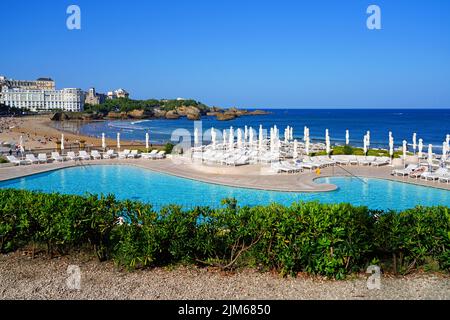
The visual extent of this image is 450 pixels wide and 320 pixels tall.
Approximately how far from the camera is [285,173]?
18078 mm

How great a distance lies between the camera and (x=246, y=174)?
17734 millimetres

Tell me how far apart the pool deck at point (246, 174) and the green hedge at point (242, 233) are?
795cm

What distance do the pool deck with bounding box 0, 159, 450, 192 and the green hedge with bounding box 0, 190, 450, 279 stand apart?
7946 millimetres

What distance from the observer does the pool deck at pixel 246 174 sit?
1534 centimetres

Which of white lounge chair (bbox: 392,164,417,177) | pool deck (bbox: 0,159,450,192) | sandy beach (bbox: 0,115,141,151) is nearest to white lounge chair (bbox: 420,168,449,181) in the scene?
pool deck (bbox: 0,159,450,192)

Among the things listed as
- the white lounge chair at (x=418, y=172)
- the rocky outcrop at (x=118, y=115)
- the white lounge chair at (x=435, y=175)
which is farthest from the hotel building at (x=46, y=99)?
the white lounge chair at (x=435, y=175)

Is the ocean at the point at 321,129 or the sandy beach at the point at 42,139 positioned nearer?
the sandy beach at the point at 42,139

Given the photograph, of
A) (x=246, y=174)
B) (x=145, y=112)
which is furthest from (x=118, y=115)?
(x=246, y=174)

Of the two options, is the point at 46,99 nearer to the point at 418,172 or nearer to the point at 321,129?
the point at 321,129

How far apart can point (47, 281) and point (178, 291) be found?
2.13 metres

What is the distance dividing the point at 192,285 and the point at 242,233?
1.17 meters

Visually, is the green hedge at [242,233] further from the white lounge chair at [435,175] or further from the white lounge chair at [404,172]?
the white lounge chair at [404,172]

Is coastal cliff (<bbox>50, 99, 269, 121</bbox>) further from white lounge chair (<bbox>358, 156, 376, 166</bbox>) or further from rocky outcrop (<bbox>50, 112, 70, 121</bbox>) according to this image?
white lounge chair (<bbox>358, 156, 376, 166</bbox>)

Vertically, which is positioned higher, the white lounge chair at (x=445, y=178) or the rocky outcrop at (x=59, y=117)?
the rocky outcrop at (x=59, y=117)
